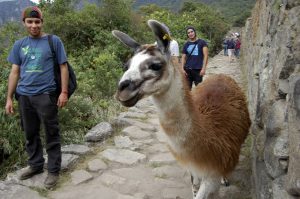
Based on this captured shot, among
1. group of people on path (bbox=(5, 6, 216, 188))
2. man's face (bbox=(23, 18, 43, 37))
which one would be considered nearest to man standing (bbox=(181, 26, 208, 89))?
group of people on path (bbox=(5, 6, 216, 188))

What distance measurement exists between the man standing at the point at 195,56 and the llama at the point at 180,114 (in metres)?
2.79

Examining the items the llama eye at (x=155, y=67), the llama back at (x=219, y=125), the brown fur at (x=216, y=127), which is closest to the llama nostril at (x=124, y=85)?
the llama eye at (x=155, y=67)

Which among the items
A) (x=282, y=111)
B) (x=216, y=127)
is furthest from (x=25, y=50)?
(x=282, y=111)

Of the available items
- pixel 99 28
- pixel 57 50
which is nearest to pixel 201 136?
pixel 57 50

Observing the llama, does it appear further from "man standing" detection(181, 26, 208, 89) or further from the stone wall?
"man standing" detection(181, 26, 208, 89)

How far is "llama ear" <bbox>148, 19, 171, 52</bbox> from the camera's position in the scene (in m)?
2.81

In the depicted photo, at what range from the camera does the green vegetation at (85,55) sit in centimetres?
513

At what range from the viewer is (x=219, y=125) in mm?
3504

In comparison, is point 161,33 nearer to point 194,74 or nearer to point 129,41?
point 129,41

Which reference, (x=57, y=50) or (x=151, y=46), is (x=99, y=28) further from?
(x=151, y=46)

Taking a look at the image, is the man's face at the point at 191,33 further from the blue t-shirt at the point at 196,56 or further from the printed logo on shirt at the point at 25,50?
the printed logo on shirt at the point at 25,50

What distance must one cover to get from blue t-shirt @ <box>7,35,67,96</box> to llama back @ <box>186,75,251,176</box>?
1.59m

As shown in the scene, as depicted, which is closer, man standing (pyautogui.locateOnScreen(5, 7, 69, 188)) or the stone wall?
the stone wall

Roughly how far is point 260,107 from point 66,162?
102 inches
